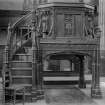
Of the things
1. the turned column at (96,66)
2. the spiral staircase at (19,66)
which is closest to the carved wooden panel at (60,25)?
the spiral staircase at (19,66)

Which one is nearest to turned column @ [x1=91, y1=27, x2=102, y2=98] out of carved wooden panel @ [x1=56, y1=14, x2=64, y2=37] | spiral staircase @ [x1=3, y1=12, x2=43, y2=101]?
carved wooden panel @ [x1=56, y1=14, x2=64, y2=37]

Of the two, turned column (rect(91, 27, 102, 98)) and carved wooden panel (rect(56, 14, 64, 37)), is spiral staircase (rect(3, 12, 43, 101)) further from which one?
turned column (rect(91, 27, 102, 98))

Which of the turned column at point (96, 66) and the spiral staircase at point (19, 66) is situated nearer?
the spiral staircase at point (19, 66)

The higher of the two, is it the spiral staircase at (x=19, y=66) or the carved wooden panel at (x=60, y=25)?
the carved wooden panel at (x=60, y=25)

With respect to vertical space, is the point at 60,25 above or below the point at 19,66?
above

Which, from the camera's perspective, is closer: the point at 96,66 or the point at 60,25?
the point at 60,25

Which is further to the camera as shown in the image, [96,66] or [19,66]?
[96,66]

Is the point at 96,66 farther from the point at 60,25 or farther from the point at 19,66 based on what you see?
the point at 19,66

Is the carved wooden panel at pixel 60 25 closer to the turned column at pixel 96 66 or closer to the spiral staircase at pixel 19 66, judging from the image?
the spiral staircase at pixel 19 66

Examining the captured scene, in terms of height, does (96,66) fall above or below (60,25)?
below

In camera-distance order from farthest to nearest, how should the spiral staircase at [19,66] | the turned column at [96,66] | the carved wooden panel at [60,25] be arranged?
the turned column at [96,66], the carved wooden panel at [60,25], the spiral staircase at [19,66]

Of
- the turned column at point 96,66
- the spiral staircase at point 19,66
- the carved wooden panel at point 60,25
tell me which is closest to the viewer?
the spiral staircase at point 19,66

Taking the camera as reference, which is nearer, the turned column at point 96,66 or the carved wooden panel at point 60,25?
the carved wooden panel at point 60,25

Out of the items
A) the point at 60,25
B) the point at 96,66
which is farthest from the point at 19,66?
the point at 96,66
